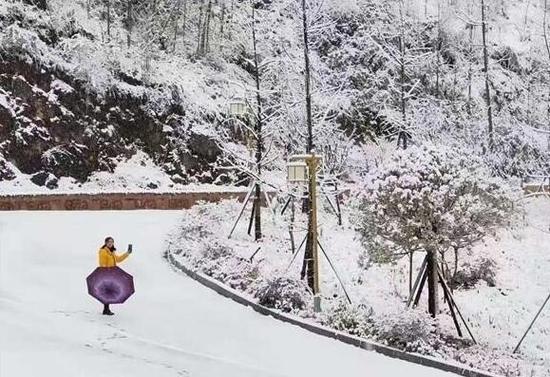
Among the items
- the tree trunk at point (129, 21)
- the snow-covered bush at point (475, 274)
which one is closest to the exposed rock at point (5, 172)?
the tree trunk at point (129, 21)

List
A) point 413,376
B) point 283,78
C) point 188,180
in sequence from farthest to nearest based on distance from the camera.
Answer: point 188,180, point 283,78, point 413,376

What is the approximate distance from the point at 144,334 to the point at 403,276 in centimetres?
1019

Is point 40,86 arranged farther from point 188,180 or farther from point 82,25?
point 188,180

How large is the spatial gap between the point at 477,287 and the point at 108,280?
11.1 metres

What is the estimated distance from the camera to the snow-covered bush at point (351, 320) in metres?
11.3

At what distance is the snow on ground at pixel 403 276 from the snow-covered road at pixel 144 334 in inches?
41.3

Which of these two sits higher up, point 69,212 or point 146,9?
point 146,9

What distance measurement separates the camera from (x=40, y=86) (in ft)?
89.7

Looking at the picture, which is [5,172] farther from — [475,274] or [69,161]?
[475,274]

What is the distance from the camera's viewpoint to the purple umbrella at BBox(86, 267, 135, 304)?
1126 cm

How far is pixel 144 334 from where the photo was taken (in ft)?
33.7

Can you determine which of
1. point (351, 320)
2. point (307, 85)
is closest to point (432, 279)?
point (351, 320)

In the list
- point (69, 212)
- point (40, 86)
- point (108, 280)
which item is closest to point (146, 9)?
point (40, 86)

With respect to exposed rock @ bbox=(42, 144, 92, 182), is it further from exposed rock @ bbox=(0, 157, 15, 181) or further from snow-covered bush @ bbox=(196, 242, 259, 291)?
snow-covered bush @ bbox=(196, 242, 259, 291)
